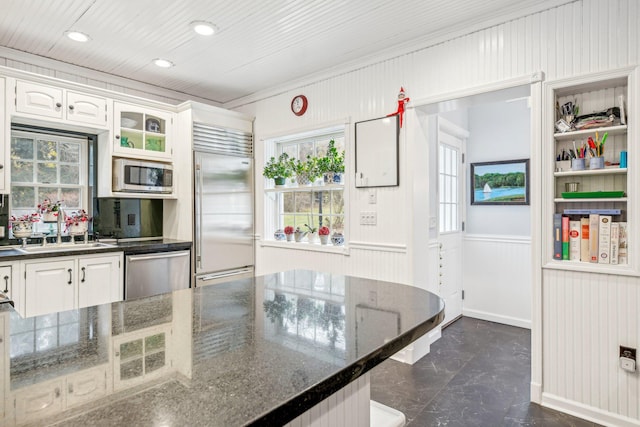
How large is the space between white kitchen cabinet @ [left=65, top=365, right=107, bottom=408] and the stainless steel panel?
3116 millimetres

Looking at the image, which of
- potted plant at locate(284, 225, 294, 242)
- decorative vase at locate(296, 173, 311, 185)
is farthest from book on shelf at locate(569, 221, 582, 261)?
potted plant at locate(284, 225, 294, 242)

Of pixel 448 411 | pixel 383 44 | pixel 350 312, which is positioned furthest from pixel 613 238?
pixel 383 44

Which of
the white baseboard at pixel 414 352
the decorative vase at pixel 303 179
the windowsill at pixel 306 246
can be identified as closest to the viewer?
the white baseboard at pixel 414 352

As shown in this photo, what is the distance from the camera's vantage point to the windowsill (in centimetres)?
355

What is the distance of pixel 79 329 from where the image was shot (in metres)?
1.04

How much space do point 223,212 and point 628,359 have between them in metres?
3.46

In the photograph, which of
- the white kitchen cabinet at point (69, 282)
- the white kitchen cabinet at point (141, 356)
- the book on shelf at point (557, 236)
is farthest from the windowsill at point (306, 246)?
the white kitchen cabinet at point (141, 356)

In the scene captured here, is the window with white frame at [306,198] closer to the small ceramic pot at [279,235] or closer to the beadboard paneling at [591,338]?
the small ceramic pot at [279,235]

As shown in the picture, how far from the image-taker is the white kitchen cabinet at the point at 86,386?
65cm

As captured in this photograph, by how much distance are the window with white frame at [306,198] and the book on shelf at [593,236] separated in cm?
198

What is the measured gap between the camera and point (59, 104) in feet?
10.3

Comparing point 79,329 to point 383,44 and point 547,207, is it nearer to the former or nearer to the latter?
point 547,207

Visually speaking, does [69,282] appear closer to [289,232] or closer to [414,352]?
[289,232]

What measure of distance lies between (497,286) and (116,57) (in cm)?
450
